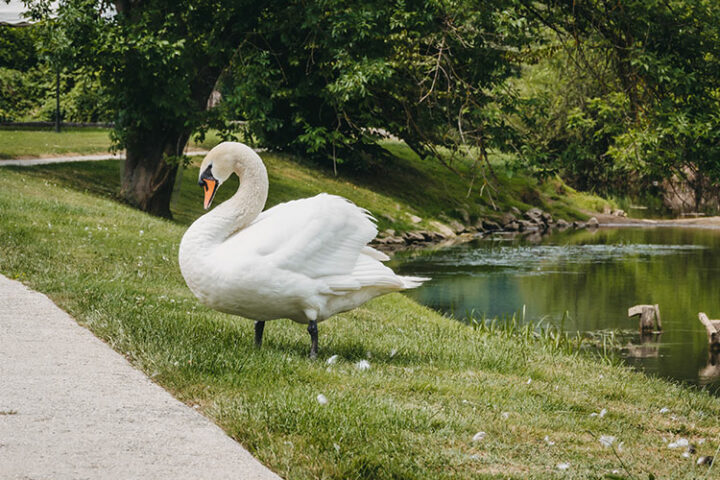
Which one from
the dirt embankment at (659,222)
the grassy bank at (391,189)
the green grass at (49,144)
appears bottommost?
the dirt embankment at (659,222)

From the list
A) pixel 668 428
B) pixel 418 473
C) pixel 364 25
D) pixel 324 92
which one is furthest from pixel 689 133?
pixel 418 473

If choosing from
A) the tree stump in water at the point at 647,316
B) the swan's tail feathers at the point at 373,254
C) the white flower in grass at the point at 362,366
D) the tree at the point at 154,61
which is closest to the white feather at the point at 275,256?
the swan's tail feathers at the point at 373,254

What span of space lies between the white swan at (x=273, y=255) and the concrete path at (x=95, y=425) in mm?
943

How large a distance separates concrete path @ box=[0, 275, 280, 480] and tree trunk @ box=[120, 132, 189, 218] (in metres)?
16.2

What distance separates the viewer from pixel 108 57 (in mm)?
18688

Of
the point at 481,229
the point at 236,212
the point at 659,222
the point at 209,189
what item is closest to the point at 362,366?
the point at 236,212

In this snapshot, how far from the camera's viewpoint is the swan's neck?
6660 mm

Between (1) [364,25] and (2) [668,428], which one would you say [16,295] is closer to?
(2) [668,428]

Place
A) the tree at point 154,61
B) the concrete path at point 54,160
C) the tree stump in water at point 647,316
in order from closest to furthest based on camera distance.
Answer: the tree stump in water at point 647,316
the tree at point 154,61
the concrete path at point 54,160

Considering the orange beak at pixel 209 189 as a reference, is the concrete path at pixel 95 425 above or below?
below

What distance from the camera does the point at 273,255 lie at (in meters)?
6.60

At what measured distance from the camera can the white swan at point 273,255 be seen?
21.4 ft

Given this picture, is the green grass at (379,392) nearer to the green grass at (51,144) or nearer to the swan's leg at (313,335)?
the swan's leg at (313,335)

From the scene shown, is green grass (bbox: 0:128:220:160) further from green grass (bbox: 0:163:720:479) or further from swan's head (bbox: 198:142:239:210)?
swan's head (bbox: 198:142:239:210)
